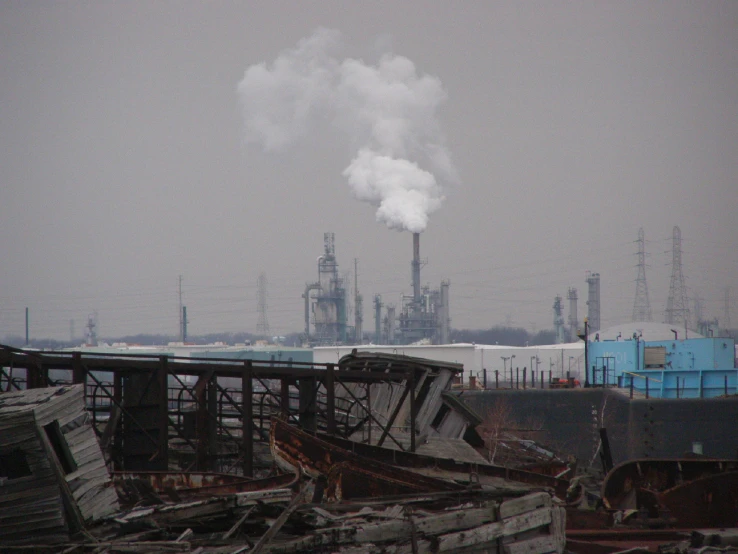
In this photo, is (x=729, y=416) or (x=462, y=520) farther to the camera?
(x=729, y=416)

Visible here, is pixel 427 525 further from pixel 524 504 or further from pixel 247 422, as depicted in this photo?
pixel 247 422

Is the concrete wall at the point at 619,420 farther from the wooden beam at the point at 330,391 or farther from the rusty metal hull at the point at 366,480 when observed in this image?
the rusty metal hull at the point at 366,480

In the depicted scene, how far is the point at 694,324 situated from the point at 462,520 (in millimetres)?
151203

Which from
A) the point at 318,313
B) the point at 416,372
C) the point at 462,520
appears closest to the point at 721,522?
the point at 462,520

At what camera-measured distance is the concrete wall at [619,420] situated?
137 feet

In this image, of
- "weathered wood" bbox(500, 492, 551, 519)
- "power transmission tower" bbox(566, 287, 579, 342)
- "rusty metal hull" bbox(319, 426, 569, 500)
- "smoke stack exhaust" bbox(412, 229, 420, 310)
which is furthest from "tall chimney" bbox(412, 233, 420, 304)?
"weathered wood" bbox(500, 492, 551, 519)

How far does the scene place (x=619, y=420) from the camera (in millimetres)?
43219

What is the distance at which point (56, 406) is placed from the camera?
9.62m

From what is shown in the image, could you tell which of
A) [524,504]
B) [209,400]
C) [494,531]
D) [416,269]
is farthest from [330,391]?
[416,269]

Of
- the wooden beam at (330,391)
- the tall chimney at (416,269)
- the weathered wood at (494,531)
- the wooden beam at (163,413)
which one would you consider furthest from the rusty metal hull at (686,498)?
the tall chimney at (416,269)

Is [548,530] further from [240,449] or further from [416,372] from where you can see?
[416,372]

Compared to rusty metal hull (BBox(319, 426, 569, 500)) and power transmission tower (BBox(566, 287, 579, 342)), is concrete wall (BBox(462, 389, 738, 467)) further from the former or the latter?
power transmission tower (BBox(566, 287, 579, 342))

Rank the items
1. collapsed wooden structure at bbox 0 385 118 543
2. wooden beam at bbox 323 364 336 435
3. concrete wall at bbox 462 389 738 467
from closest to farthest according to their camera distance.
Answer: collapsed wooden structure at bbox 0 385 118 543 < wooden beam at bbox 323 364 336 435 < concrete wall at bbox 462 389 738 467

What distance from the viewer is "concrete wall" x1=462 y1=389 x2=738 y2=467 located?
41.7m
